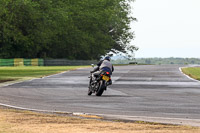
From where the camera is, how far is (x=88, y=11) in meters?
97.0

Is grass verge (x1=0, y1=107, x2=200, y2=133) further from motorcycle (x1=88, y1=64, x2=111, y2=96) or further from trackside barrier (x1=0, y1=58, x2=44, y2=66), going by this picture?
trackside barrier (x1=0, y1=58, x2=44, y2=66)

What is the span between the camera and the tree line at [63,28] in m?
73.8

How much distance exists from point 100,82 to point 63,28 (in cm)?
6858

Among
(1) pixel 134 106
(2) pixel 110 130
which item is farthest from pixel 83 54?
(2) pixel 110 130

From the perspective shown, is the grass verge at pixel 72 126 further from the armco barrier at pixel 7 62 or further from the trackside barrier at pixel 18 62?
the armco barrier at pixel 7 62

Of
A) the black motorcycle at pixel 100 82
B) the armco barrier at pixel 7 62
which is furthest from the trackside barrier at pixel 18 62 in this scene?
the black motorcycle at pixel 100 82

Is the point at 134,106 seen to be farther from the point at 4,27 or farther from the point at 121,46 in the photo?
the point at 121,46

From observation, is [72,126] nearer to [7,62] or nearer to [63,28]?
[7,62]

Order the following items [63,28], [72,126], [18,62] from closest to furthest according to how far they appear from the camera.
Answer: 1. [72,126]
2. [18,62]
3. [63,28]

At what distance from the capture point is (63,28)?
292ft

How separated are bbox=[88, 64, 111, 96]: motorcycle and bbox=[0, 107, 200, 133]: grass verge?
8.67m

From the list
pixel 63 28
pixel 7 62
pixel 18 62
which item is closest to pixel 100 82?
pixel 18 62

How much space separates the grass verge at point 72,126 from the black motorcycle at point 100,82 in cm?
867

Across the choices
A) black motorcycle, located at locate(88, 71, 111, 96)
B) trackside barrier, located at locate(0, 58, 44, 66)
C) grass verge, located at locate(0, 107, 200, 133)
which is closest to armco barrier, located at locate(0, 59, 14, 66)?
trackside barrier, located at locate(0, 58, 44, 66)
